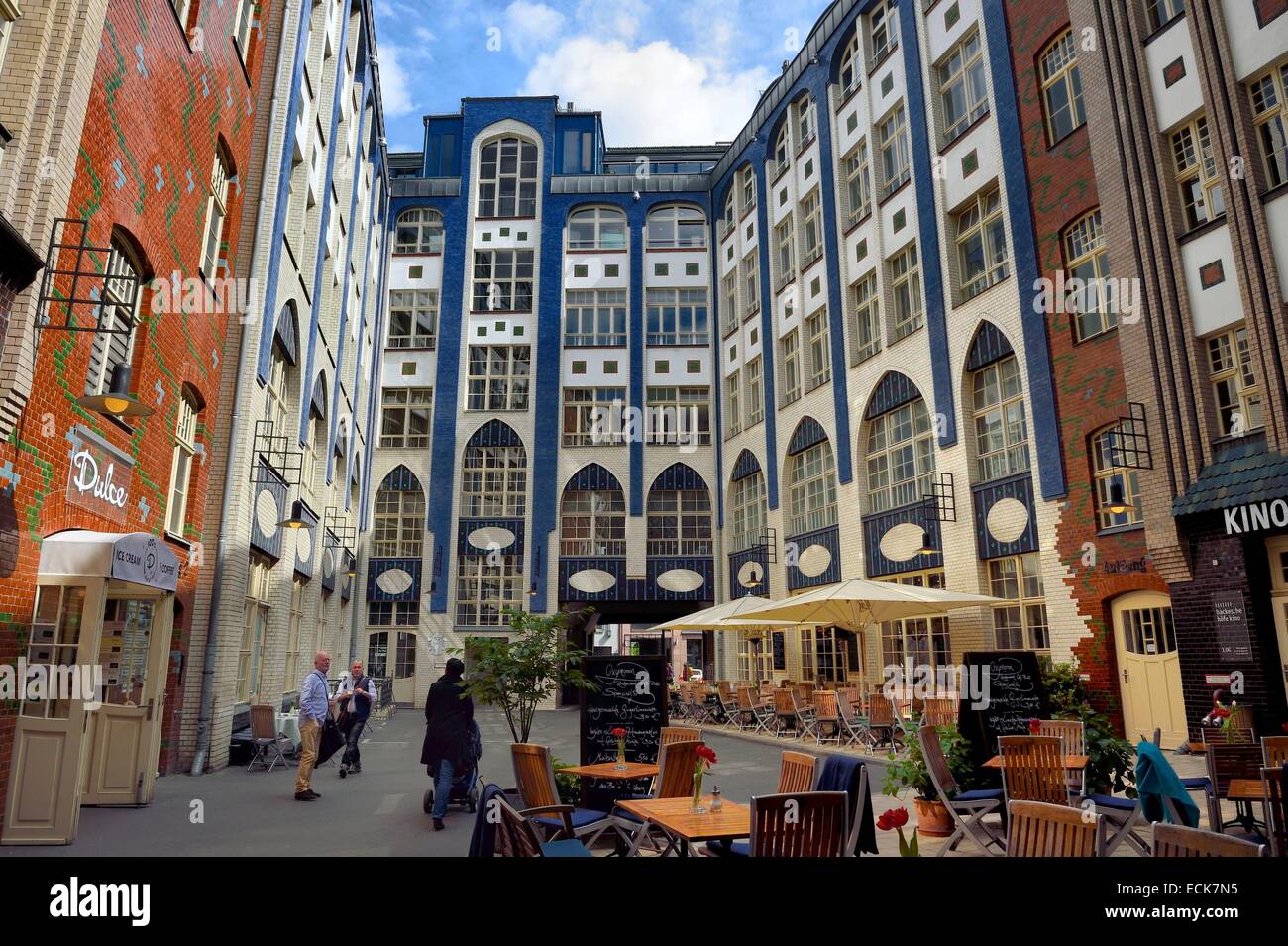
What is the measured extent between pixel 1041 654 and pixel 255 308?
1449cm

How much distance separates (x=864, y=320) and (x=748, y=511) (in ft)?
26.9

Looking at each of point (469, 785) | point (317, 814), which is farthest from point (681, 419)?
point (317, 814)

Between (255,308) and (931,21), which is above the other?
(931,21)

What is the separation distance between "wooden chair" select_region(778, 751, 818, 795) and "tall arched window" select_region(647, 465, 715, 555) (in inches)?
887

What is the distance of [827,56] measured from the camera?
2339 centimetres

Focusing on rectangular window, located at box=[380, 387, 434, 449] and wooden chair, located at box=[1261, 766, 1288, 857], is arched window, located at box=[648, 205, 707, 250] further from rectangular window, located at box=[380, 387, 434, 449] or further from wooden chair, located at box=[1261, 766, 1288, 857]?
wooden chair, located at box=[1261, 766, 1288, 857]

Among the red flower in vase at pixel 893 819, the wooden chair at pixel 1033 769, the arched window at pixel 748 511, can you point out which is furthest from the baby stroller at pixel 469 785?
the arched window at pixel 748 511

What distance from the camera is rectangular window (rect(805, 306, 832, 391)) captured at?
2277cm

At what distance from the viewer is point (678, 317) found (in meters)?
30.6

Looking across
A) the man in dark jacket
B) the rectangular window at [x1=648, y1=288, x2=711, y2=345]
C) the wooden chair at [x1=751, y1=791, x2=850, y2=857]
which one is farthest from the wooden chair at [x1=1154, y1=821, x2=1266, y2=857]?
the rectangular window at [x1=648, y1=288, x2=711, y2=345]

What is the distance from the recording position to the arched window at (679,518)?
95.4 ft
